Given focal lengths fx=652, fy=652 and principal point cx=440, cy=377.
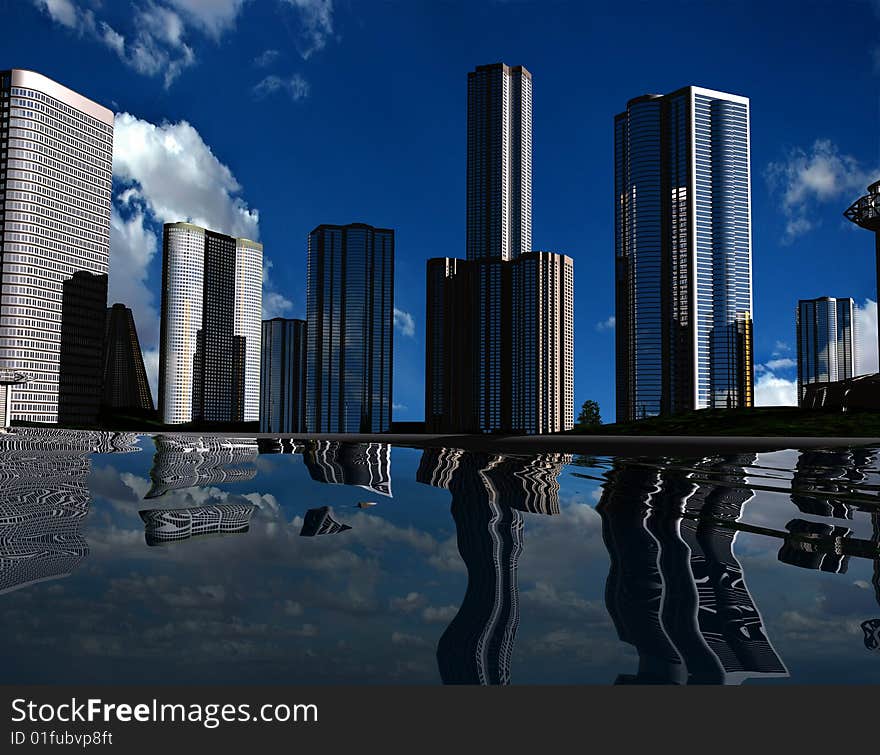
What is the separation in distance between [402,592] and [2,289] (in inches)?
4076

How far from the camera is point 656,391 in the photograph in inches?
3076

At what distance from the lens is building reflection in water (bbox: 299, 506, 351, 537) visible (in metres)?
6.69

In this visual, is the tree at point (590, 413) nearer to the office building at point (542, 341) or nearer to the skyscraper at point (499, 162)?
the office building at point (542, 341)

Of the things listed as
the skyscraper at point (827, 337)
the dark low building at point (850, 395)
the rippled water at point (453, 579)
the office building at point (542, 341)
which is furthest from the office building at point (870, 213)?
the skyscraper at point (827, 337)

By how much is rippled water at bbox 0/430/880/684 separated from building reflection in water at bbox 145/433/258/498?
199 mm

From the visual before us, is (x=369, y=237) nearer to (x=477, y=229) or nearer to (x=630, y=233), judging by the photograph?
(x=477, y=229)

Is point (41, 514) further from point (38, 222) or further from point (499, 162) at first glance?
point (499, 162)

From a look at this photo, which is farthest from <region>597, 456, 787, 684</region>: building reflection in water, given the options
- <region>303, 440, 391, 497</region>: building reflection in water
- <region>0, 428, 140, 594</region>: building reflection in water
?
<region>0, 428, 140, 594</region>: building reflection in water

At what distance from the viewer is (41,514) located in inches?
285

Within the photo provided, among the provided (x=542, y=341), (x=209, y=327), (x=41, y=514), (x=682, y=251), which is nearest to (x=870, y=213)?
(x=41, y=514)

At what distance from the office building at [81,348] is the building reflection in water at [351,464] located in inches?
3694

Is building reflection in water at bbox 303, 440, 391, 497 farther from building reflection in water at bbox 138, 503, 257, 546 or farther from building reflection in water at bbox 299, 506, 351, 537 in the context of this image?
building reflection in water at bbox 138, 503, 257, 546

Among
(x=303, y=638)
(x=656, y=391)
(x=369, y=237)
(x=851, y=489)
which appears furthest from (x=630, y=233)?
(x=303, y=638)

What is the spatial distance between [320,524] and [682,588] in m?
3.74
